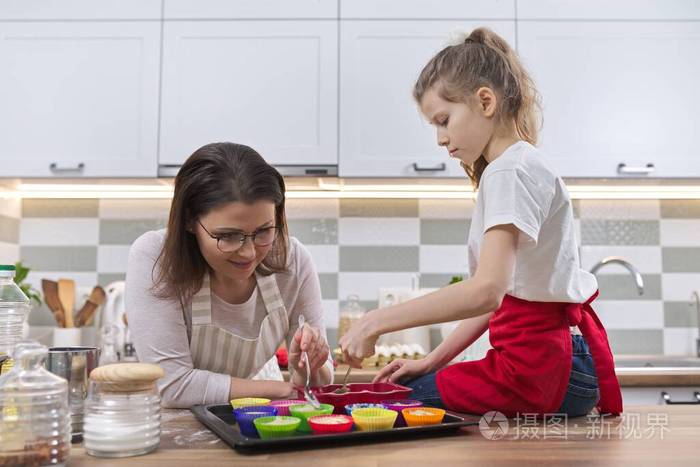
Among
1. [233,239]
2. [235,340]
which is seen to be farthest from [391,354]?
[233,239]

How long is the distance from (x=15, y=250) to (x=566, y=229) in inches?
96.2

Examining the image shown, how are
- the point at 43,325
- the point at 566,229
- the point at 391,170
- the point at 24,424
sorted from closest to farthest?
the point at 24,424 → the point at 566,229 → the point at 391,170 → the point at 43,325

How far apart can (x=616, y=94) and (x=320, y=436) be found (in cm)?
207

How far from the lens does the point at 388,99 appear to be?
2.55m

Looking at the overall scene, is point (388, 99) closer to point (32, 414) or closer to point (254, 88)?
point (254, 88)

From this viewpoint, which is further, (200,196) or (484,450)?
(200,196)

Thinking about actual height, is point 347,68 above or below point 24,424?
above

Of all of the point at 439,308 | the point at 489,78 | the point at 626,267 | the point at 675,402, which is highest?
the point at 489,78

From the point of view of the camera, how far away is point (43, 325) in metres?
→ 2.82

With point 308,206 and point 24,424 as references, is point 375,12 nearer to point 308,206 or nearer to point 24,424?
point 308,206

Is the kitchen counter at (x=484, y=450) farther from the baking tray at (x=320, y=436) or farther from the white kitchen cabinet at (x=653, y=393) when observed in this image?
the white kitchen cabinet at (x=653, y=393)

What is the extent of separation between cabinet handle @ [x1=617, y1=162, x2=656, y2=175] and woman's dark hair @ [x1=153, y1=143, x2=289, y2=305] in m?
1.52

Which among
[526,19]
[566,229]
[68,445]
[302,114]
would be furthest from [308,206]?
[68,445]

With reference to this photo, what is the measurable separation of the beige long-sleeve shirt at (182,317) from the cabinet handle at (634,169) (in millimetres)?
1407
